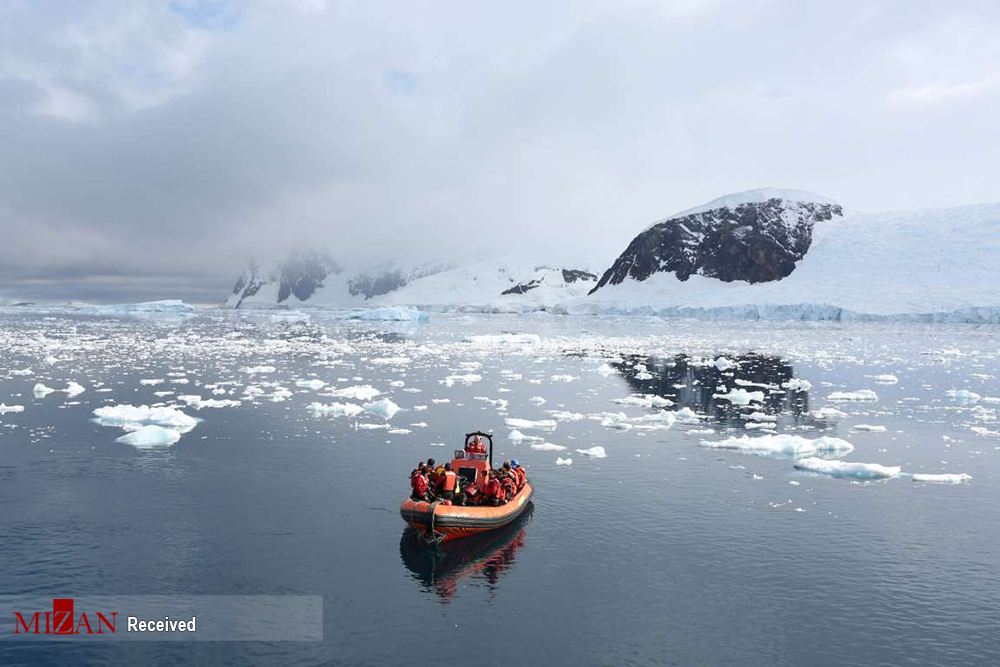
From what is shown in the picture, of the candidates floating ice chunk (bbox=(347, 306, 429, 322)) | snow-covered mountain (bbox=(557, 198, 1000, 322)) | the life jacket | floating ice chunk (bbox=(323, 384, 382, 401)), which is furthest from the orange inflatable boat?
snow-covered mountain (bbox=(557, 198, 1000, 322))

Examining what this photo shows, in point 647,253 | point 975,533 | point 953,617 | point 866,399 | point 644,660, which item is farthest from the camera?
point 647,253

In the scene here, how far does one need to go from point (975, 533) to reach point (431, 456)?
16498 millimetres

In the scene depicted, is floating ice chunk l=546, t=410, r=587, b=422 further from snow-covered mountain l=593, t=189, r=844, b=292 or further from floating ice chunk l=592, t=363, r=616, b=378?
snow-covered mountain l=593, t=189, r=844, b=292

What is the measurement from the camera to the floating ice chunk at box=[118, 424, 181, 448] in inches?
1037

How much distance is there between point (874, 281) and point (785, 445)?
4851 inches

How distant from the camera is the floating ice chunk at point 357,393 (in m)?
37.7

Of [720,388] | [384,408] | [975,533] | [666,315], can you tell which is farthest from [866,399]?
[666,315]

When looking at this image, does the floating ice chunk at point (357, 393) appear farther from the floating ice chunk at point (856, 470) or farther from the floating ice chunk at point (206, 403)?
the floating ice chunk at point (856, 470)

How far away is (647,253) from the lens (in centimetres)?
18500

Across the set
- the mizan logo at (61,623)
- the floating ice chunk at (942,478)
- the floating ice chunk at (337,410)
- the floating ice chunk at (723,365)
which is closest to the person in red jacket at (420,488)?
the mizan logo at (61,623)

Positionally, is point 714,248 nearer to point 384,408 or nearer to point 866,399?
point 866,399

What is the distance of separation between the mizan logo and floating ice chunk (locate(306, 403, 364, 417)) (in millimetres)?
19448

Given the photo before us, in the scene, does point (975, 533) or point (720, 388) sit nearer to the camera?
point (975, 533)

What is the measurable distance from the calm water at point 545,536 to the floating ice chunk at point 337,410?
3.71 ft
